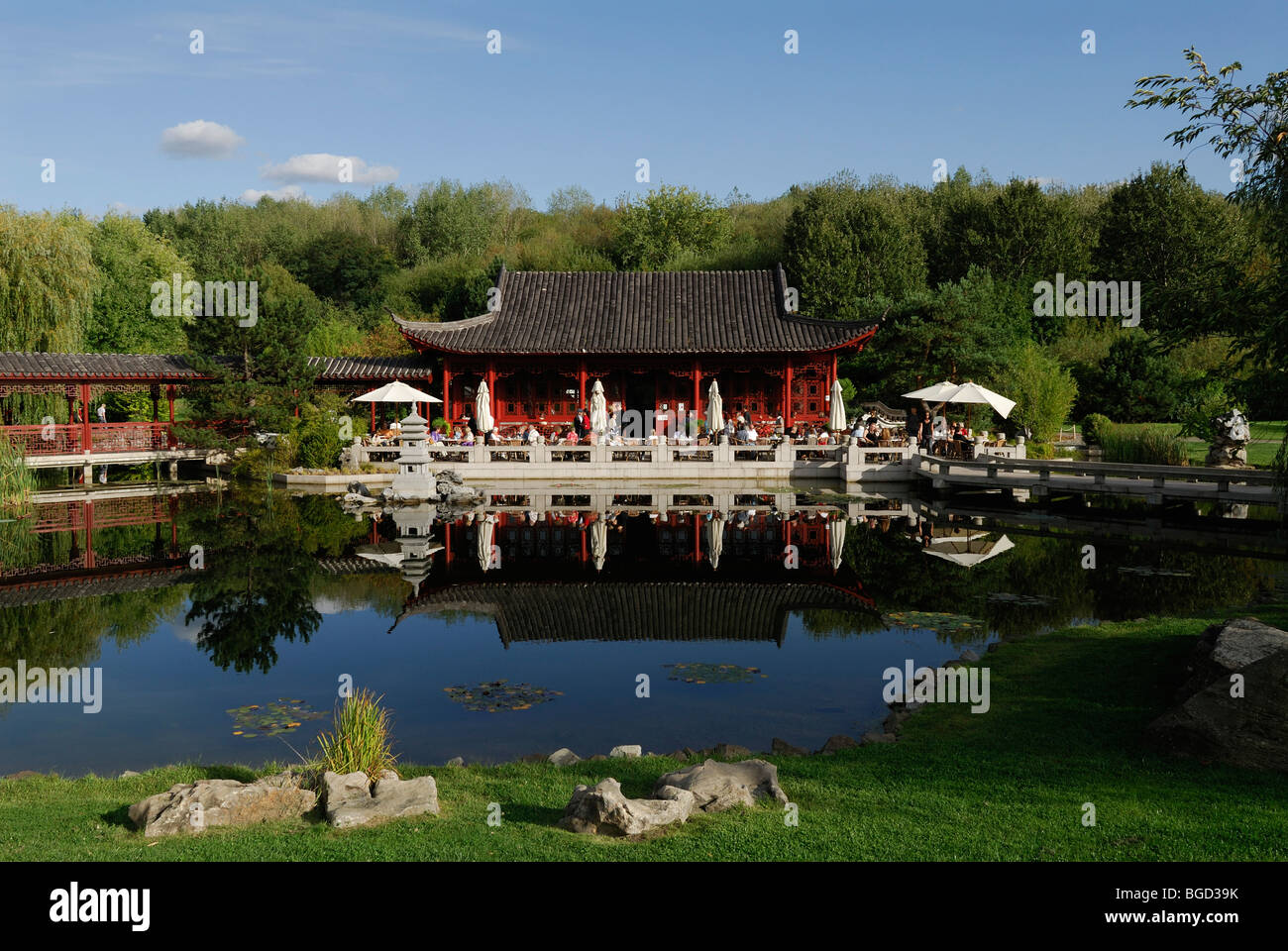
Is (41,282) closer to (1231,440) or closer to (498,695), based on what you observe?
→ (498,695)

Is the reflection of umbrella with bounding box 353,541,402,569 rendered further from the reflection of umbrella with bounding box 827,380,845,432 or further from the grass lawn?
the reflection of umbrella with bounding box 827,380,845,432

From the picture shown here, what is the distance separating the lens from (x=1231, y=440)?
22.2m

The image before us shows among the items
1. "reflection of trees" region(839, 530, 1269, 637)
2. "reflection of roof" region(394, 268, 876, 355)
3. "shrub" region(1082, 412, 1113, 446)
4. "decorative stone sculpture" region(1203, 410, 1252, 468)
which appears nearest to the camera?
"reflection of trees" region(839, 530, 1269, 637)

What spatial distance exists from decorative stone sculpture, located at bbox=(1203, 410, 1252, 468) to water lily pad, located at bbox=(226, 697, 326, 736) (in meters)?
21.2

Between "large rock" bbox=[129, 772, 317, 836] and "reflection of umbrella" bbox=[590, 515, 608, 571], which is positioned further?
"reflection of umbrella" bbox=[590, 515, 608, 571]

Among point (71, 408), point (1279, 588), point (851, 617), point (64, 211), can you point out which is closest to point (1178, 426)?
point (1279, 588)

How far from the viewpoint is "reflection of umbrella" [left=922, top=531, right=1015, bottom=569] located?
47.9 ft

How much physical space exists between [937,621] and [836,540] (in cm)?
536

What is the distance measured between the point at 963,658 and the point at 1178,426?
75.6 ft

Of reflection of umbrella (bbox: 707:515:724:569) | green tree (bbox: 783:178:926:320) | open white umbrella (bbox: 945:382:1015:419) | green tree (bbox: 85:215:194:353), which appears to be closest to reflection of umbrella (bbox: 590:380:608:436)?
reflection of umbrella (bbox: 707:515:724:569)

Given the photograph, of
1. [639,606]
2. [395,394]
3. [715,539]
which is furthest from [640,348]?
[639,606]

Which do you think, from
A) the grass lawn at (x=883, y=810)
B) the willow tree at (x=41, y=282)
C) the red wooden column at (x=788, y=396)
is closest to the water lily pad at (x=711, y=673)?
the grass lawn at (x=883, y=810)

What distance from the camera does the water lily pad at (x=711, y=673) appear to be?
29.8 ft

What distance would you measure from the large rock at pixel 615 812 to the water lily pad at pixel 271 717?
3.46m
